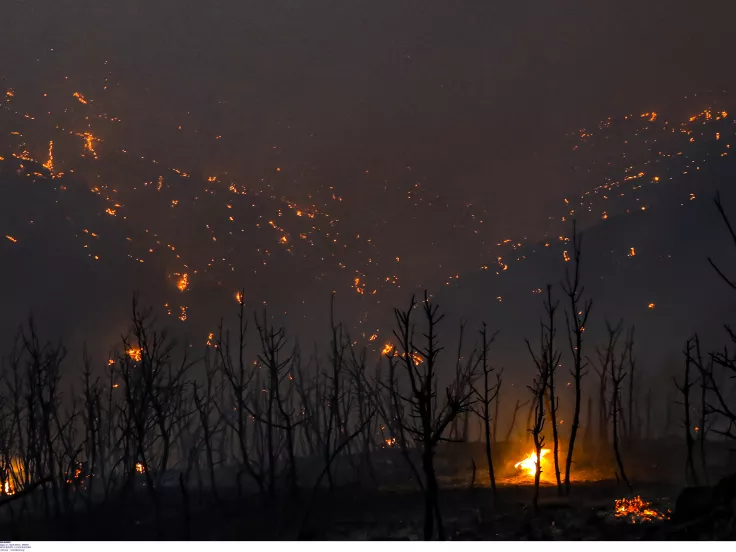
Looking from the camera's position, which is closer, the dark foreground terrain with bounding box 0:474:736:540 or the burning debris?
the dark foreground terrain with bounding box 0:474:736:540

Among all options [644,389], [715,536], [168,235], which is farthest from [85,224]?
[715,536]

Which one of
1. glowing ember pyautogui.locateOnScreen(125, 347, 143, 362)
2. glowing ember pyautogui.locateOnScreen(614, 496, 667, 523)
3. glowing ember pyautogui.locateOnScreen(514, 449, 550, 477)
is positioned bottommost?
glowing ember pyautogui.locateOnScreen(614, 496, 667, 523)

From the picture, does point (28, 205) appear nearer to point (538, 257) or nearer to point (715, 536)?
point (538, 257)

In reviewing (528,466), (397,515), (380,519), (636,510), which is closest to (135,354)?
(380,519)

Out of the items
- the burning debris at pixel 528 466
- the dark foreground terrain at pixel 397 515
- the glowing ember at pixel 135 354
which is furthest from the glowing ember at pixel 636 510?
the glowing ember at pixel 135 354

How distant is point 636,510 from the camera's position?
8.21m

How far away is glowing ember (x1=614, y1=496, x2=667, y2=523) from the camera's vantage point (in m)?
7.87

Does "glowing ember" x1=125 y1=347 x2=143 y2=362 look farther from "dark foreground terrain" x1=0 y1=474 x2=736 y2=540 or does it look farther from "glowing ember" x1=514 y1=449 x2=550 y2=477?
"glowing ember" x1=514 y1=449 x2=550 y2=477

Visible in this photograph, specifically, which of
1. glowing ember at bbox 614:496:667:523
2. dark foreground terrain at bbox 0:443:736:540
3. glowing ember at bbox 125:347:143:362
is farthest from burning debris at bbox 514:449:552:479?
glowing ember at bbox 125:347:143:362

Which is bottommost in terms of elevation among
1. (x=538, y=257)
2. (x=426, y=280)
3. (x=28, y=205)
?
(x=426, y=280)

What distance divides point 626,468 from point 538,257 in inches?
832

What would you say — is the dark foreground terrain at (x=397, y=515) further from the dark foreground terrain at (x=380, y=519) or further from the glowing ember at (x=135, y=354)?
the glowing ember at (x=135, y=354)

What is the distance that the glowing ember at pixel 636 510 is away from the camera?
787 cm
